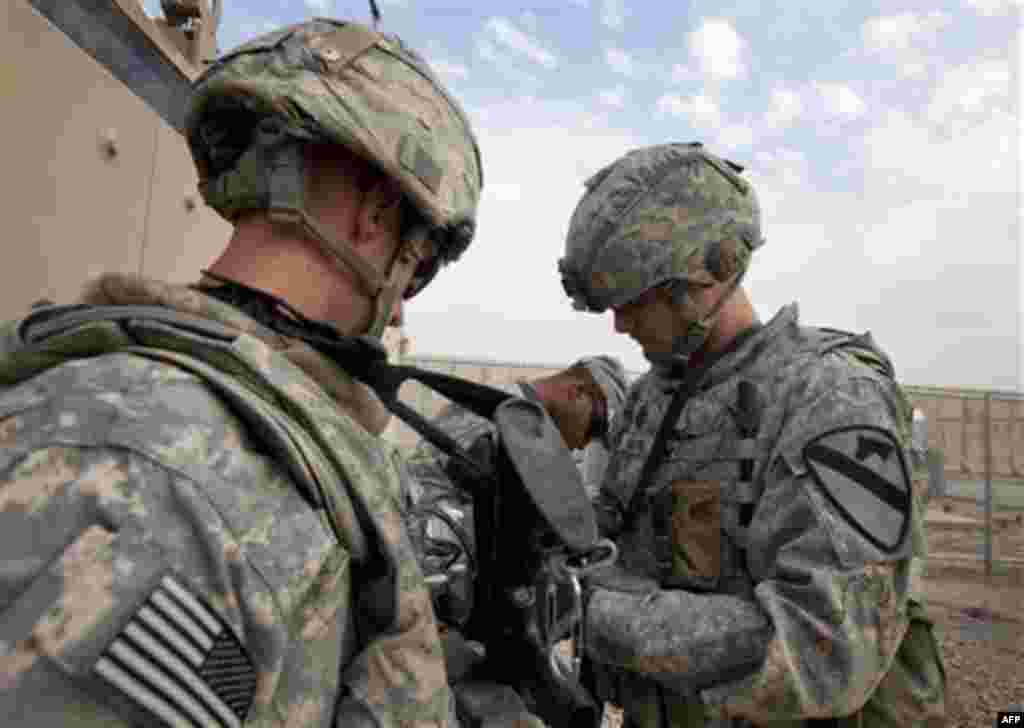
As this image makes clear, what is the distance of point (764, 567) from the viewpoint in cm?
188

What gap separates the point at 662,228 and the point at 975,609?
928cm

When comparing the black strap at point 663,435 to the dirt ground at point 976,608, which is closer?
the black strap at point 663,435

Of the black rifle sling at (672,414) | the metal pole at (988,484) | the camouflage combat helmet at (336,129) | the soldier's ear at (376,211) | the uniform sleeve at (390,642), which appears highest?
the camouflage combat helmet at (336,129)

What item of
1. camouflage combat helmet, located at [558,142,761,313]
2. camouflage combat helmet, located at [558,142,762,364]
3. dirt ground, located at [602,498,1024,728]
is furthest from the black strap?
dirt ground, located at [602,498,1024,728]

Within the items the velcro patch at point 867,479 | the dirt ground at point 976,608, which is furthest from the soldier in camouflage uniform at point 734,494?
the dirt ground at point 976,608

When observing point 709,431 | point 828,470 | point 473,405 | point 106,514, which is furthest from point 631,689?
point 106,514

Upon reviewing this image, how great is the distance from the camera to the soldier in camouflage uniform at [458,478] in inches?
54.4

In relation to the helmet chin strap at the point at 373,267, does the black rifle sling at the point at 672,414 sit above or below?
below

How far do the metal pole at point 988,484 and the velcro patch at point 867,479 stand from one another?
430 inches

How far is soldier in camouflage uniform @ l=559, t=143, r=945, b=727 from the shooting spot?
1679mm

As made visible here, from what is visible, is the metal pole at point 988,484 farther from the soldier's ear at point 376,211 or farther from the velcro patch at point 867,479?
the soldier's ear at point 376,211

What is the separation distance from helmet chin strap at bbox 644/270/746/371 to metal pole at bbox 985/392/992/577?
10.7m

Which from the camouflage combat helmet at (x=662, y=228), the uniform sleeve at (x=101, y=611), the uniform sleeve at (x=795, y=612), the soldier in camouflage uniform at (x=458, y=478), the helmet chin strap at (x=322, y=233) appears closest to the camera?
the uniform sleeve at (x=101, y=611)

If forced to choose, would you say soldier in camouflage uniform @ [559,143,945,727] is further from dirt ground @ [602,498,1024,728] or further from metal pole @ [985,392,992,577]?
metal pole @ [985,392,992,577]
